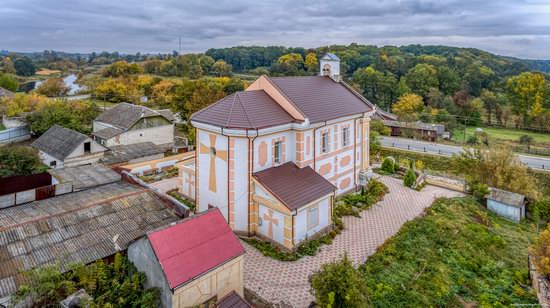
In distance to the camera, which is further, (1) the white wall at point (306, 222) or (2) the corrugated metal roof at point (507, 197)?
(2) the corrugated metal roof at point (507, 197)

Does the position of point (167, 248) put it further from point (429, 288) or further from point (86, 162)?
point (86, 162)

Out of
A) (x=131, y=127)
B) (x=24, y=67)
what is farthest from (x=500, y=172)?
(x=24, y=67)

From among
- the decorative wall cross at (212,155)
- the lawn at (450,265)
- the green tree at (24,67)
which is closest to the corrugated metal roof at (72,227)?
the decorative wall cross at (212,155)

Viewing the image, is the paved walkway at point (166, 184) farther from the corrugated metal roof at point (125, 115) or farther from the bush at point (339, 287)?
the bush at point (339, 287)

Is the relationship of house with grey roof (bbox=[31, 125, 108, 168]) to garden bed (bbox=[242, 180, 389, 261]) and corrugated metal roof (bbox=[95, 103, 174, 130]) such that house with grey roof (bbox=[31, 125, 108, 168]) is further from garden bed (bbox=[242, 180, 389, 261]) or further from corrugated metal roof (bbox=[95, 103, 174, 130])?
garden bed (bbox=[242, 180, 389, 261])

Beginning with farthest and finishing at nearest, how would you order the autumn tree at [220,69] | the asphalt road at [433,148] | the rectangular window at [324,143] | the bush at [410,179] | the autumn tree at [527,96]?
1. the autumn tree at [220,69]
2. the autumn tree at [527,96]
3. the asphalt road at [433,148]
4. the bush at [410,179]
5. the rectangular window at [324,143]

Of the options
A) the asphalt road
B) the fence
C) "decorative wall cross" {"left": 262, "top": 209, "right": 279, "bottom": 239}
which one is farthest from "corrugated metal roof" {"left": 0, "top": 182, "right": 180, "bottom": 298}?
the asphalt road

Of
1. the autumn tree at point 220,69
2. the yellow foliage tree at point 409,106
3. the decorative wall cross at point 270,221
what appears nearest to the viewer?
the decorative wall cross at point 270,221

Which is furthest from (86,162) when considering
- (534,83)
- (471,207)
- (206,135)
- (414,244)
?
(534,83)
